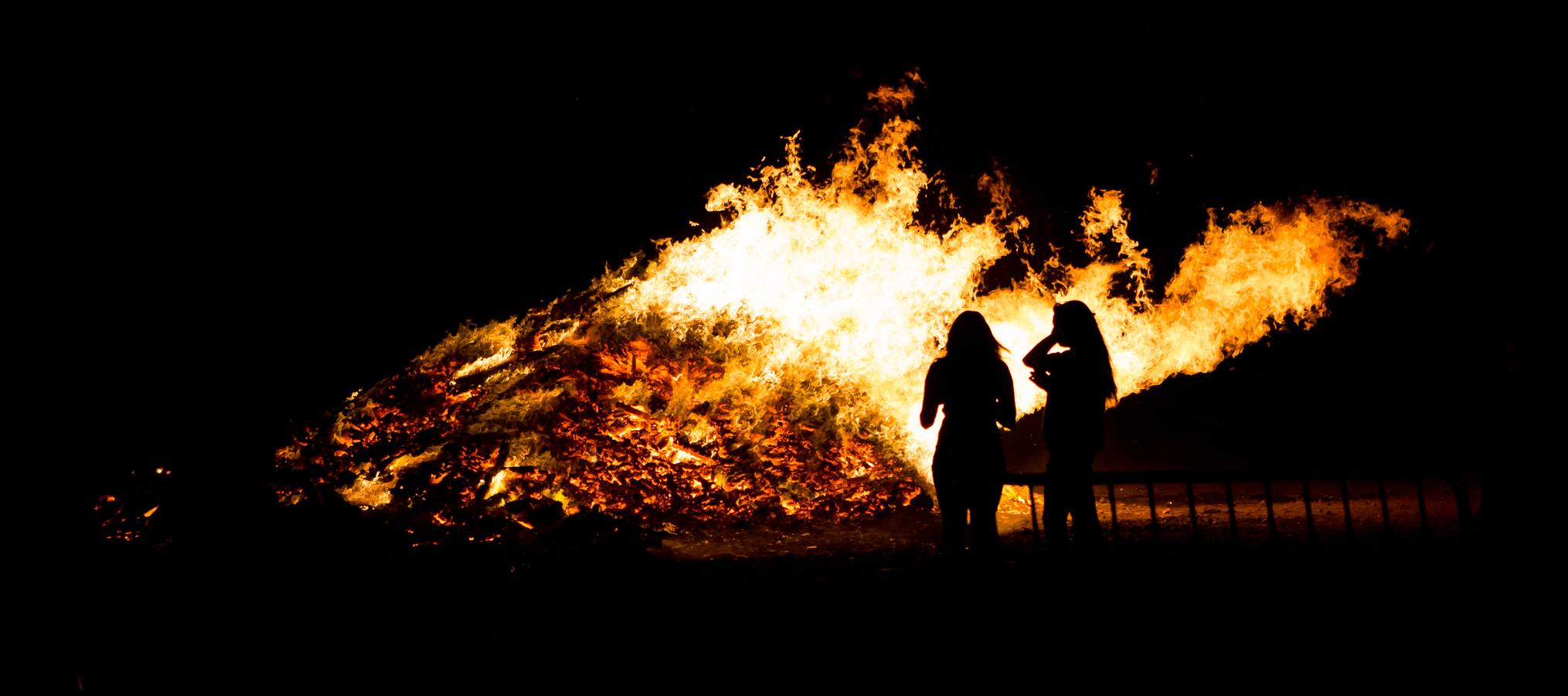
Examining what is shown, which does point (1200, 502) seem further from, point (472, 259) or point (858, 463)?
point (472, 259)

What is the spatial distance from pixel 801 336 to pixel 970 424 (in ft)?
18.4

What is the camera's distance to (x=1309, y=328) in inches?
444

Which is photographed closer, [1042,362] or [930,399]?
[930,399]

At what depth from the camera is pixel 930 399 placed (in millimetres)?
4730

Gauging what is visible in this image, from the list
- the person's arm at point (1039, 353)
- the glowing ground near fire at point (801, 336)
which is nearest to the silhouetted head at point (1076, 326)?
the person's arm at point (1039, 353)

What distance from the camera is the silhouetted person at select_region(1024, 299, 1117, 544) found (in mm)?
4863

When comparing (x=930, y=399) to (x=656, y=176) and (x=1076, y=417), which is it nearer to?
(x=1076, y=417)

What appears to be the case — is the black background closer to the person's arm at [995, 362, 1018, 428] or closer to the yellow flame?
the yellow flame

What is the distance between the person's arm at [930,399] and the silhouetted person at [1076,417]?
1.97ft

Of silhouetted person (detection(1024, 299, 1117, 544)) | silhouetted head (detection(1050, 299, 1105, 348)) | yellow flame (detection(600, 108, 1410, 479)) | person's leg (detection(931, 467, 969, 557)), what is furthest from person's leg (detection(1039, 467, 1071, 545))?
yellow flame (detection(600, 108, 1410, 479))

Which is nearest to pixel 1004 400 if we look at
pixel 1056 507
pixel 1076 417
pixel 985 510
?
pixel 1076 417

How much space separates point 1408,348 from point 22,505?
13.8m

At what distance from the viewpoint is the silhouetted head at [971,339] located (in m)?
4.69

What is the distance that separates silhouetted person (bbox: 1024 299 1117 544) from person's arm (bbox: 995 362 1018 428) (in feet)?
0.75
